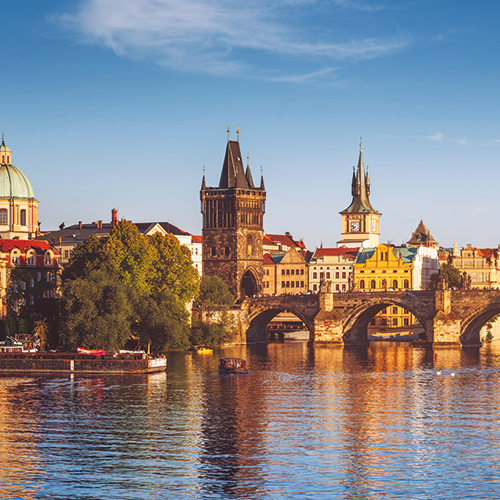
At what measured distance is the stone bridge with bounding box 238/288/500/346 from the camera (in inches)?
Result: 5581

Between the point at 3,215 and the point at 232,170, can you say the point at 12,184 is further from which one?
the point at 232,170

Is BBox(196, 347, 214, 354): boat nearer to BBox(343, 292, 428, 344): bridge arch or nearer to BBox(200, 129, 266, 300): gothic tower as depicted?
BBox(343, 292, 428, 344): bridge arch

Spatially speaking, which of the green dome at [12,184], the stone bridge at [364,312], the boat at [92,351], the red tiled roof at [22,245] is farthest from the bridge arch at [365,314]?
the green dome at [12,184]

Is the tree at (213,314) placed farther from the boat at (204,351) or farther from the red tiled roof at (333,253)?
the red tiled roof at (333,253)

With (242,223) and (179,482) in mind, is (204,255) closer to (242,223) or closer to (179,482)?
(242,223)

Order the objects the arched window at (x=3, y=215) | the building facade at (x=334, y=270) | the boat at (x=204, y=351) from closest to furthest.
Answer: the boat at (x=204, y=351) → the arched window at (x=3, y=215) → the building facade at (x=334, y=270)

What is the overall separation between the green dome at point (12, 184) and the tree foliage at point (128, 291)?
129 ft

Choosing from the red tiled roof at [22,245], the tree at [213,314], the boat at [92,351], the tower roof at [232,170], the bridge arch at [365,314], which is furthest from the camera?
the tower roof at [232,170]

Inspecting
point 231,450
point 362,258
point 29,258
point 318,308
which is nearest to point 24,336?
point 29,258

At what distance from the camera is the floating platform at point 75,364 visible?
104 meters

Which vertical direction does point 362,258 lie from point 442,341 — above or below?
above

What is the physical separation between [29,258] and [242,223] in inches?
1721

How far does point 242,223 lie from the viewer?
172625 mm

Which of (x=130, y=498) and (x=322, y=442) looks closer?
(x=130, y=498)
